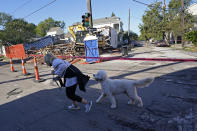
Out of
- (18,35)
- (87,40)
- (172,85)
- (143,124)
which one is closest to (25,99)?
(143,124)

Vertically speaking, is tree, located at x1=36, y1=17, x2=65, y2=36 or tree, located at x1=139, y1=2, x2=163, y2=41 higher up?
tree, located at x1=36, y1=17, x2=65, y2=36

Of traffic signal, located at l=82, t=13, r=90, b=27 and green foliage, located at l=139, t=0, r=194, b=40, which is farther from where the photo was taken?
green foliage, located at l=139, t=0, r=194, b=40

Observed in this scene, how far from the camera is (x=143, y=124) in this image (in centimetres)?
313

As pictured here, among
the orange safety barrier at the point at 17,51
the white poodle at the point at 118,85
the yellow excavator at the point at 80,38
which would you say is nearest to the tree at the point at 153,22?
the yellow excavator at the point at 80,38

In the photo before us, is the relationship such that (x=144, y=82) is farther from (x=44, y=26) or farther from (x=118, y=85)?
(x=44, y=26)

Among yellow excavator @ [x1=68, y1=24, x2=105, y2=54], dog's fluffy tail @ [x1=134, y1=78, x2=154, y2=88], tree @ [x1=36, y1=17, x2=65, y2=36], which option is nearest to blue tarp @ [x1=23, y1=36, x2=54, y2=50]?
yellow excavator @ [x1=68, y1=24, x2=105, y2=54]

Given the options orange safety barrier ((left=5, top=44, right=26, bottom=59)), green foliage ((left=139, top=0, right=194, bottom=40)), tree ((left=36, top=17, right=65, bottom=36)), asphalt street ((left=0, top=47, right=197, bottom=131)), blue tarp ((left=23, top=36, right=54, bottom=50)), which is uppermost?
tree ((left=36, top=17, right=65, bottom=36))

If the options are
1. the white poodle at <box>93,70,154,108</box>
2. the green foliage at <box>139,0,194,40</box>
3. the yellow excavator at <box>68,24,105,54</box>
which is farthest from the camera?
the green foliage at <box>139,0,194,40</box>

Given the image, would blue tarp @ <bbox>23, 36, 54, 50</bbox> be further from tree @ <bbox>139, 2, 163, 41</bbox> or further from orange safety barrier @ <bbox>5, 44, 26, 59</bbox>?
tree @ <bbox>139, 2, 163, 41</bbox>

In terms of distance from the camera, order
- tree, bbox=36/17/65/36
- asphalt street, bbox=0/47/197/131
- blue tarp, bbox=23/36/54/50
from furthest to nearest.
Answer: tree, bbox=36/17/65/36
blue tarp, bbox=23/36/54/50
asphalt street, bbox=0/47/197/131

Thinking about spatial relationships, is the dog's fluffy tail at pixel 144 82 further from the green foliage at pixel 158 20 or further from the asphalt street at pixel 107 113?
the green foliage at pixel 158 20

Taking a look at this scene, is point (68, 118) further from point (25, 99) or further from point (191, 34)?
point (191, 34)

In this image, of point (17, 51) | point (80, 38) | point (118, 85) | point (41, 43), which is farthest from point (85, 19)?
point (41, 43)

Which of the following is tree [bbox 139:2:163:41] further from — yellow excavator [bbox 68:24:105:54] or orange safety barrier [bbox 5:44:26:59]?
orange safety barrier [bbox 5:44:26:59]
